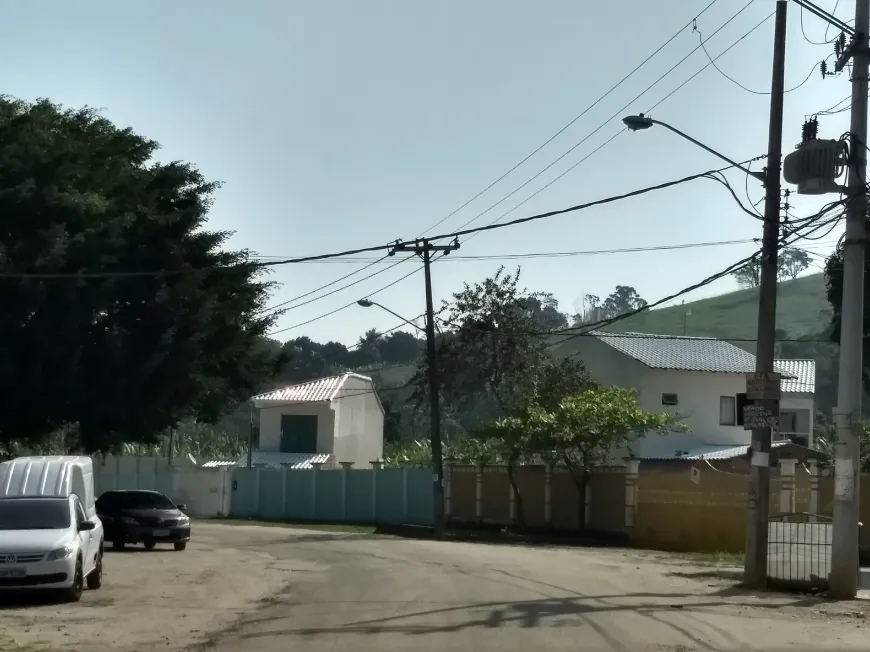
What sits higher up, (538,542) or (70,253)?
(70,253)

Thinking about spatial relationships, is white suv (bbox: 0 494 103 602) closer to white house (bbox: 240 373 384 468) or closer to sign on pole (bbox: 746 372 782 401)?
sign on pole (bbox: 746 372 782 401)

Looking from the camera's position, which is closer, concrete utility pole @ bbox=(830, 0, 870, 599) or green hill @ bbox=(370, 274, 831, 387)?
concrete utility pole @ bbox=(830, 0, 870, 599)

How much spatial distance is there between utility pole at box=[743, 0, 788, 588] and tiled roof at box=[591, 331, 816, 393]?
3426 centimetres

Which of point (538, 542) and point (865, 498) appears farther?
point (538, 542)

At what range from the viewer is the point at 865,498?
2800cm

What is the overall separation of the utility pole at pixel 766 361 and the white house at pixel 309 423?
49.3 meters

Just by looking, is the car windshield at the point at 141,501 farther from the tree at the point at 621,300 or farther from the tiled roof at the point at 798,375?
the tree at the point at 621,300

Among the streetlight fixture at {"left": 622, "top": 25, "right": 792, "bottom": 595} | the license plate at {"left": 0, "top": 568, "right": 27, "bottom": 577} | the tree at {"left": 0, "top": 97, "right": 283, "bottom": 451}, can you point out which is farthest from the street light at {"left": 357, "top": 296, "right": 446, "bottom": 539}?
the license plate at {"left": 0, "top": 568, "right": 27, "bottom": 577}

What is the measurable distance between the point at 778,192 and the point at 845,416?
379 cm

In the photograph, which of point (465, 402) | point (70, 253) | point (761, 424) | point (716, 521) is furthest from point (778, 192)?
point (465, 402)

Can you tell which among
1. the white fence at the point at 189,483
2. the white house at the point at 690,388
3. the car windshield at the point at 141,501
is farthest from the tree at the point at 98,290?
the white house at the point at 690,388

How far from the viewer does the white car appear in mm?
15617

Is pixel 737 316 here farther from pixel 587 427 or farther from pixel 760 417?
pixel 760 417

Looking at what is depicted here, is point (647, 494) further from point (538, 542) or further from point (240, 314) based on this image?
point (240, 314)
